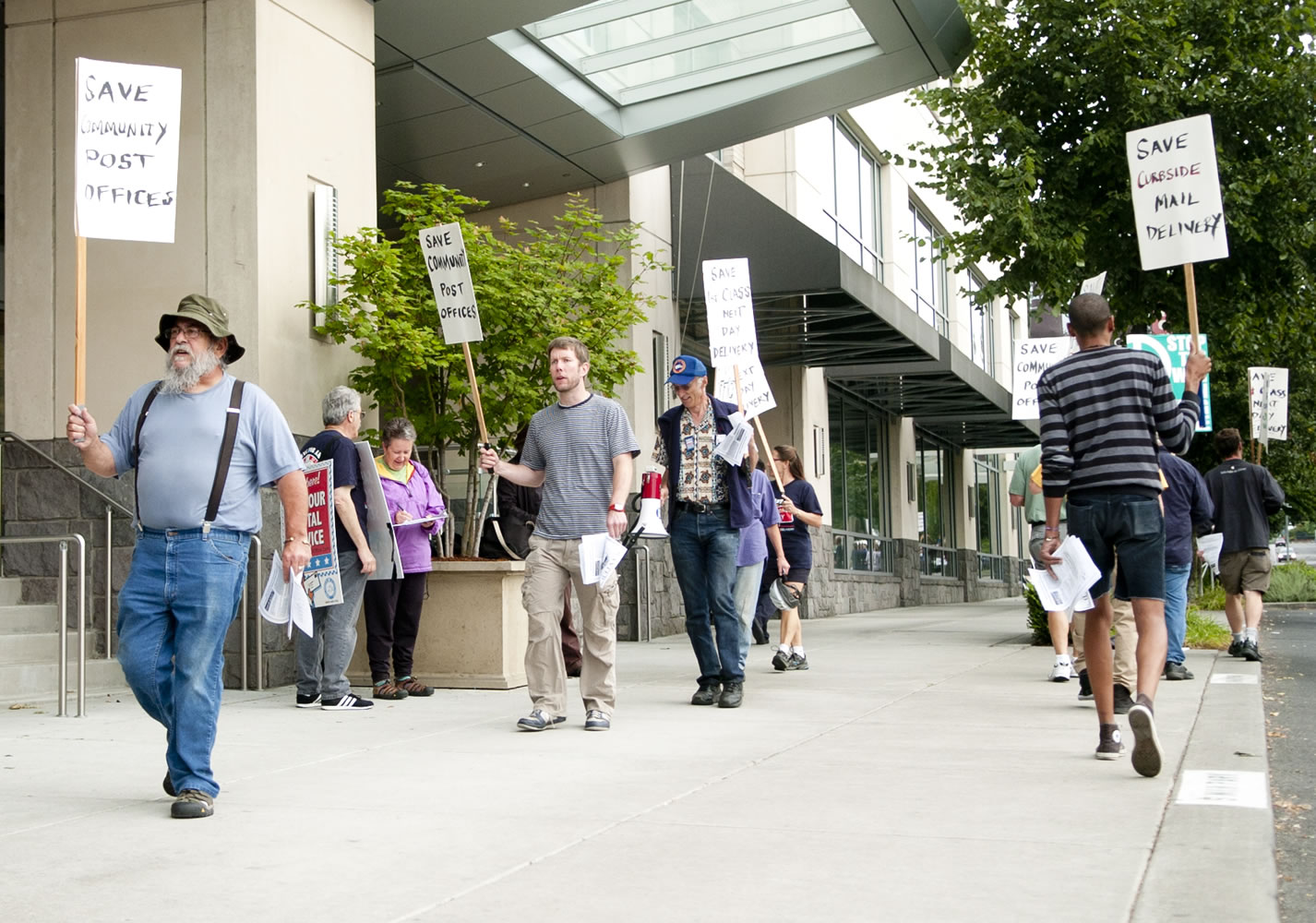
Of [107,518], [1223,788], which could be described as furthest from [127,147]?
[1223,788]

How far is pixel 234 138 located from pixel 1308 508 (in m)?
30.2

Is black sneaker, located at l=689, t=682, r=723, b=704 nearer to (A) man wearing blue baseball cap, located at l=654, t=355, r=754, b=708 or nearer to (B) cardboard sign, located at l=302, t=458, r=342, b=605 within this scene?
(A) man wearing blue baseball cap, located at l=654, t=355, r=754, b=708

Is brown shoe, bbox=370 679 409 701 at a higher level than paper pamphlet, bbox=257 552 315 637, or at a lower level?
lower

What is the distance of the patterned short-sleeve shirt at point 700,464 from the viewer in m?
8.27

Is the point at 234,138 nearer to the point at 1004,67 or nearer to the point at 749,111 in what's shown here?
the point at 749,111

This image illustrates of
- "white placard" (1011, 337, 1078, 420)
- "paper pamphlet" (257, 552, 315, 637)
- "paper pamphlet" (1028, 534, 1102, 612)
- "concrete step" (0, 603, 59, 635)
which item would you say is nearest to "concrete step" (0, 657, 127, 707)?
"concrete step" (0, 603, 59, 635)

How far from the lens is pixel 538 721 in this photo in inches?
285

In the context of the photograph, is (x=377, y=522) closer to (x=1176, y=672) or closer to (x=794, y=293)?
(x=1176, y=672)

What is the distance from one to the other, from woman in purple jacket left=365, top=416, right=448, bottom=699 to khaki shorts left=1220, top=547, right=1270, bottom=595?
687 cm

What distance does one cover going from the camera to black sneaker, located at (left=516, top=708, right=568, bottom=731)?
23.7 feet

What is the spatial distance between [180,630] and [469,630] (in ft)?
14.5

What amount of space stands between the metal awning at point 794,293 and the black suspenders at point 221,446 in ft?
34.9

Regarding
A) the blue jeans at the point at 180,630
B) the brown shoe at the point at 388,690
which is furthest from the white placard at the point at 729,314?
the blue jeans at the point at 180,630

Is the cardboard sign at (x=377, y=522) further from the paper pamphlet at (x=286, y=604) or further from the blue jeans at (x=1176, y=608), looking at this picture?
the blue jeans at (x=1176, y=608)
